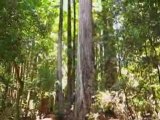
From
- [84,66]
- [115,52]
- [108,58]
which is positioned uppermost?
[115,52]

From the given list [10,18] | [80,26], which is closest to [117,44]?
Result: [80,26]

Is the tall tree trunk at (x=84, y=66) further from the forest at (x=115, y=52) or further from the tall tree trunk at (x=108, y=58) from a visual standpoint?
the tall tree trunk at (x=108, y=58)

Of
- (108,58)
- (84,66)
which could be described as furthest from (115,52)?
(84,66)

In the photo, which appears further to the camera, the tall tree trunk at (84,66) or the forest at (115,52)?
the tall tree trunk at (84,66)

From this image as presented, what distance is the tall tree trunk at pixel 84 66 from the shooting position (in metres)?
Answer: 10.3

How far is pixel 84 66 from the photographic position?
1066 centimetres

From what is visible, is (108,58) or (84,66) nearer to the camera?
(84,66)

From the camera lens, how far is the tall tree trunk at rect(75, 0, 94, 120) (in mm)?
10344

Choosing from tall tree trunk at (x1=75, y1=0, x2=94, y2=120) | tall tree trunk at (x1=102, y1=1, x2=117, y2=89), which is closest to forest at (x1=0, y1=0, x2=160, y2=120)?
tall tree trunk at (x1=75, y1=0, x2=94, y2=120)

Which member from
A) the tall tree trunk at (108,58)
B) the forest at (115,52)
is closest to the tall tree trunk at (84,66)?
the forest at (115,52)

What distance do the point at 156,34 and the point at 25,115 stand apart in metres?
9.76

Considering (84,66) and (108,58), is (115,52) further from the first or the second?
(84,66)

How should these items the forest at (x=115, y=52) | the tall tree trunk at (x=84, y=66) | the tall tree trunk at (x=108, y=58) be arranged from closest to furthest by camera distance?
the forest at (x=115, y=52) → the tall tree trunk at (x=84, y=66) → the tall tree trunk at (x=108, y=58)

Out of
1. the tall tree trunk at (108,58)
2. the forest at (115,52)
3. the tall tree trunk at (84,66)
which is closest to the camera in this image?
the forest at (115,52)
